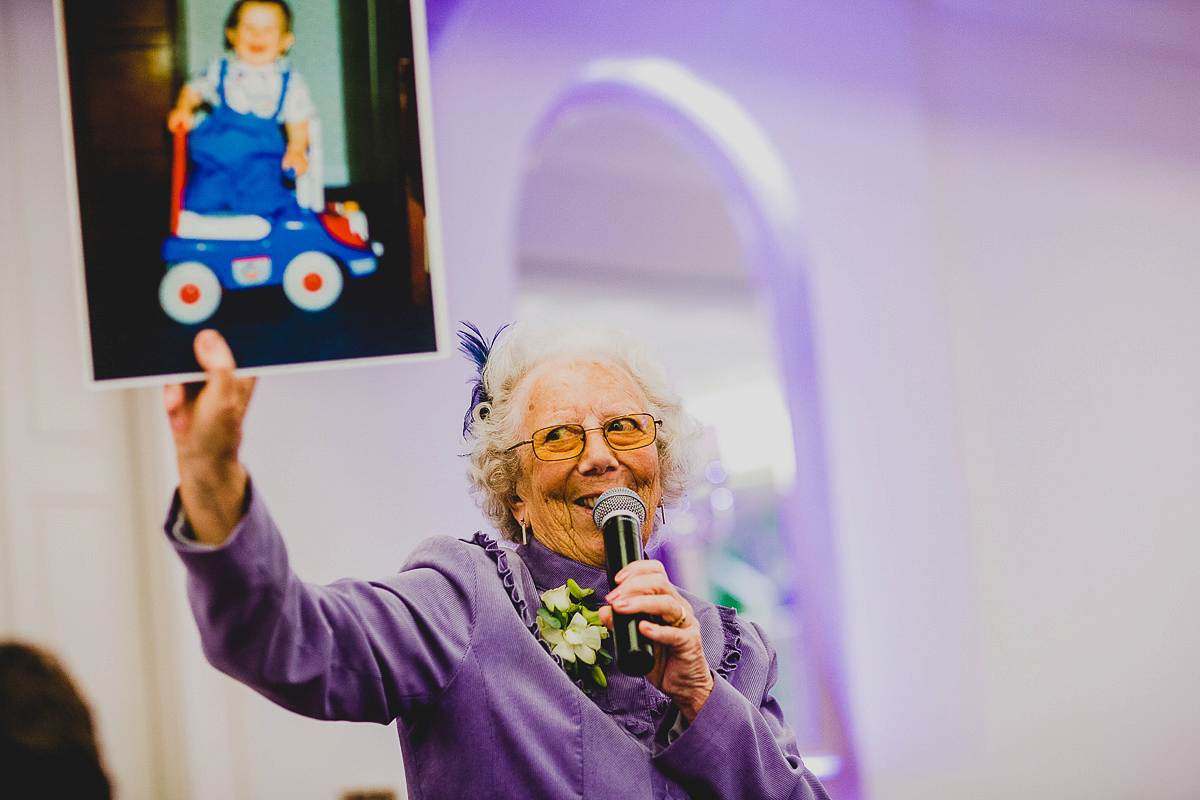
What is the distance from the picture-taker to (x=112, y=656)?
1.95 metres

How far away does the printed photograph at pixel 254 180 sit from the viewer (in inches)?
50.4

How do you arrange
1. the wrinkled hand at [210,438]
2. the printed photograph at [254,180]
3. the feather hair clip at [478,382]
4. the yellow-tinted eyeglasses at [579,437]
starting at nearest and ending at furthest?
the wrinkled hand at [210,438] → the printed photograph at [254,180] → the yellow-tinted eyeglasses at [579,437] → the feather hair clip at [478,382]

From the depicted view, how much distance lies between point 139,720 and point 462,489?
82 cm

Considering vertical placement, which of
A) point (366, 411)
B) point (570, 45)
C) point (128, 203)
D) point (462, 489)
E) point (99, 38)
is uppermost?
point (570, 45)

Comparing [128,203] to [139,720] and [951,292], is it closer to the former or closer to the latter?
[139,720]

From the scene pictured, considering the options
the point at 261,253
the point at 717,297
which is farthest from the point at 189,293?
the point at 717,297

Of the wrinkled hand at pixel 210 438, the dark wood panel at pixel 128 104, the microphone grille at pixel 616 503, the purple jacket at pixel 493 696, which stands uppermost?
the dark wood panel at pixel 128 104

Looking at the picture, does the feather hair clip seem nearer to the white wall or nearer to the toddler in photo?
the toddler in photo

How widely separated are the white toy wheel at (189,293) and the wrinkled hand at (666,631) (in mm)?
650

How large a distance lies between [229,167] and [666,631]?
85cm

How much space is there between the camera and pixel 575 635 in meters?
1.31

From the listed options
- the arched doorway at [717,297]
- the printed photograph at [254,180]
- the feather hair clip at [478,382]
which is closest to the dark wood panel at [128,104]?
the printed photograph at [254,180]

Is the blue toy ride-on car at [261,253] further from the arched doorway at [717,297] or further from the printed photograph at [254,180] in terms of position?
the arched doorway at [717,297]

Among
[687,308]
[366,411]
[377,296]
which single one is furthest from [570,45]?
[687,308]
